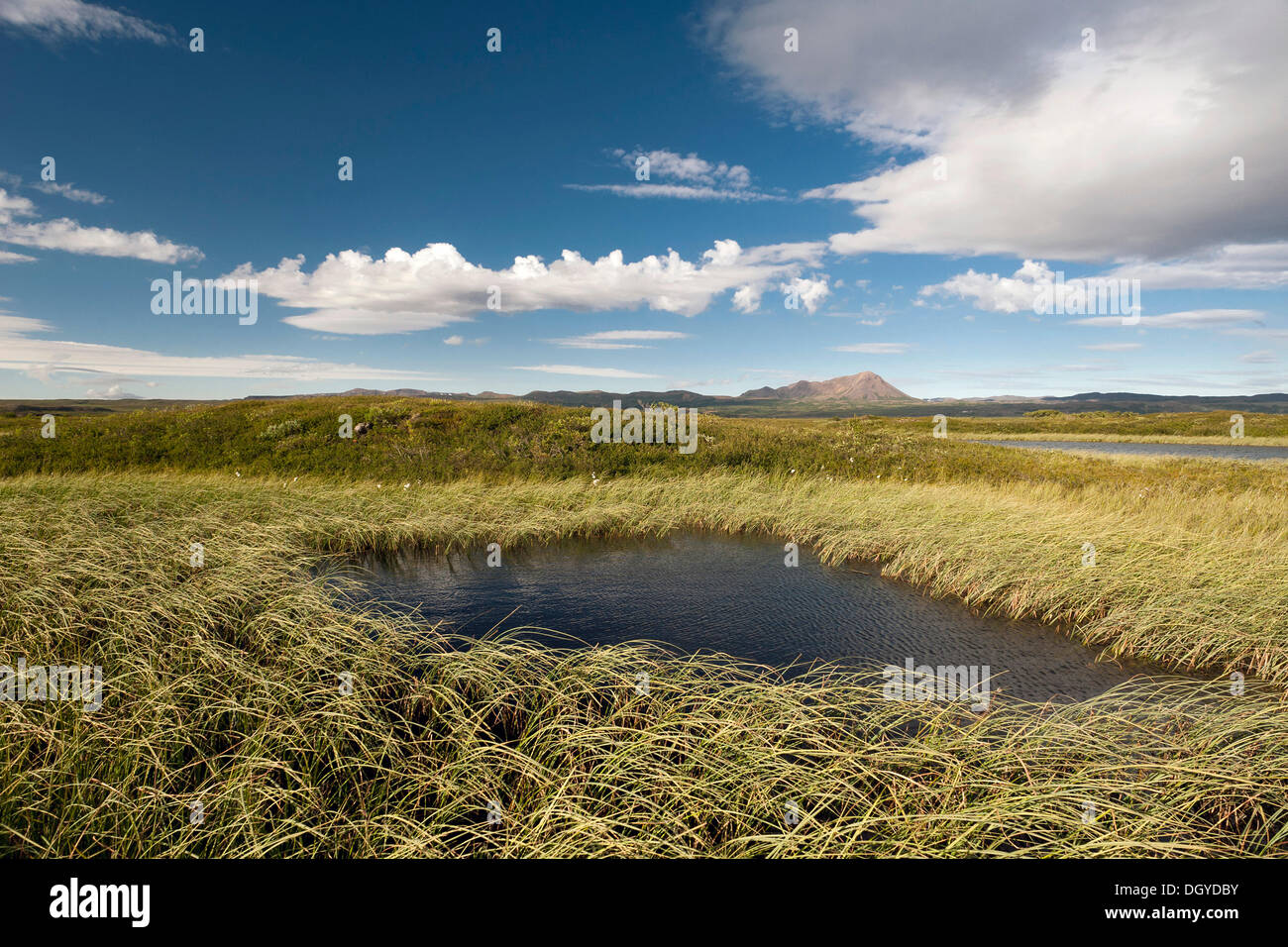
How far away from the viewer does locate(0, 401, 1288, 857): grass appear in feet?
11.6

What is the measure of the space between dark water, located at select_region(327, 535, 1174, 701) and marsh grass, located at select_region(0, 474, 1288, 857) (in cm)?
72

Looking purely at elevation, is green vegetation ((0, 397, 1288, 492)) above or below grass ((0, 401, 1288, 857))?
above

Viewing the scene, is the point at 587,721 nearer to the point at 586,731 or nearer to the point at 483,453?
the point at 586,731

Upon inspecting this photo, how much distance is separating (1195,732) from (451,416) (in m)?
27.4

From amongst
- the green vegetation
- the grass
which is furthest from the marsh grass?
the green vegetation

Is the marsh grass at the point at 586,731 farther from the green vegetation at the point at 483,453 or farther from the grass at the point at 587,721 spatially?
the green vegetation at the point at 483,453

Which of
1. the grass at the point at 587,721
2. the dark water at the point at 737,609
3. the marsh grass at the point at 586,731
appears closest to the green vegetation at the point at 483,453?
the grass at the point at 587,721

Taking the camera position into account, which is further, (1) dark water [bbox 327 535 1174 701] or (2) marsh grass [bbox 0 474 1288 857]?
(1) dark water [bbox 327 535 1174 701]

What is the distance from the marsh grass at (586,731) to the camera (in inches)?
138

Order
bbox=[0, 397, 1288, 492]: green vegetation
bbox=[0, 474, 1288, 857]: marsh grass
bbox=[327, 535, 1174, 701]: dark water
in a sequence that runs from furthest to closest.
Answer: bbox=[0, 397, 1288, 492]: green vegetation < bbox=[327, 535, 1174, 701]: dark water < bbox=[0, 474, 1288, 857]: marsh grass

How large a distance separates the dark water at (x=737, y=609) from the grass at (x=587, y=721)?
2.20ft

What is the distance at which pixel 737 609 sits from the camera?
832 cm

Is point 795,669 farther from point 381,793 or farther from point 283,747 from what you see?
point 283,747

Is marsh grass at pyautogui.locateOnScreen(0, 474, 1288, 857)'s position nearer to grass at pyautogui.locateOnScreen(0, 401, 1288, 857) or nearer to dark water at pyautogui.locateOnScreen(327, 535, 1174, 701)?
grass at pyautogui.locateOnScreen(0, 401, 1288, 857)
